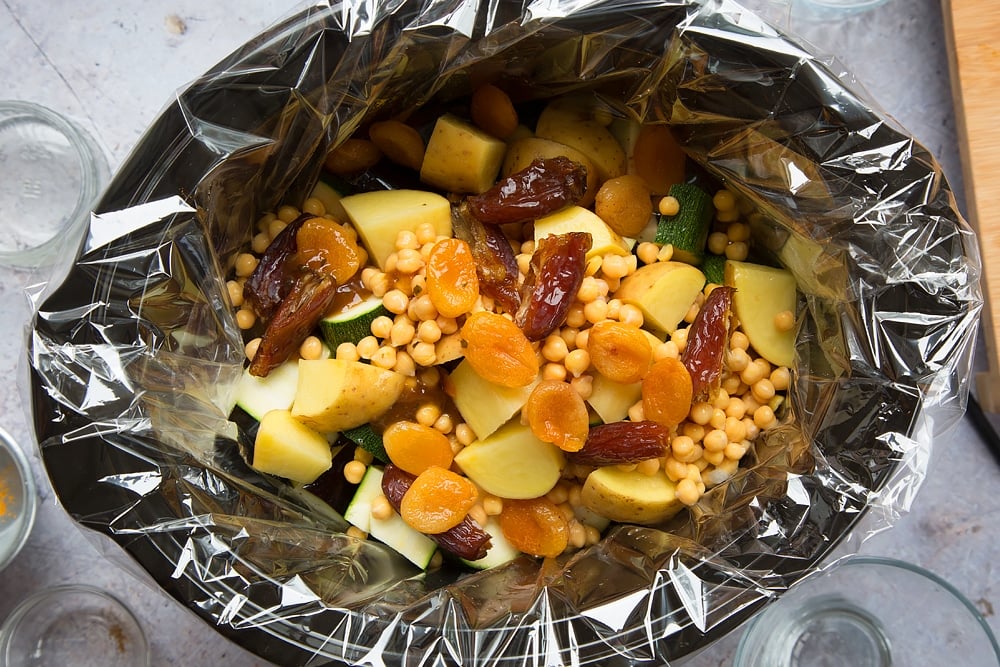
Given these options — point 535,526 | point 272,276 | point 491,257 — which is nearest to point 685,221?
point 491,257

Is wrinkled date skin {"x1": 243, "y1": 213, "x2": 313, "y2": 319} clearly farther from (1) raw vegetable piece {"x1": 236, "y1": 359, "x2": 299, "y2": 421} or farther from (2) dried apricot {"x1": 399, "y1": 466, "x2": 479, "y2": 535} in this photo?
(2) dried apricot {"x1": 399, "y1": 466, "x2": 479, "y2": 535}

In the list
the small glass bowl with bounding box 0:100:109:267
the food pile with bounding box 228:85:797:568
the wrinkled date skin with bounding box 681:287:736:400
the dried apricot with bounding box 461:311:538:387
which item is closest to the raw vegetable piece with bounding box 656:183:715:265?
the food pile with bounding box 228:85:797:568

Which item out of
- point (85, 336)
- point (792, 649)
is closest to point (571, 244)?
point (85, 336)

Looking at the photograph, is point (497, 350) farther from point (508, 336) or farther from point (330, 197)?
point (330, 197)

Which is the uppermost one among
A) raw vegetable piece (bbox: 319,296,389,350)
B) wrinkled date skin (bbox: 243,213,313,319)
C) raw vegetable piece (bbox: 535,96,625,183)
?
raw vegetable piece (bbox: 535,96,625,183)

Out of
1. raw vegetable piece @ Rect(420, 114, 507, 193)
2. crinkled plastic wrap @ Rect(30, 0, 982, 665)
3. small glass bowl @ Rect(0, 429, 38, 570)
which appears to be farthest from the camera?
small glass bowl @ Rect(0, 429, 38, 570)

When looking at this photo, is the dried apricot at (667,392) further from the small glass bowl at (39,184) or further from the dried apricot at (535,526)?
the small glass bowl at (39,184)
